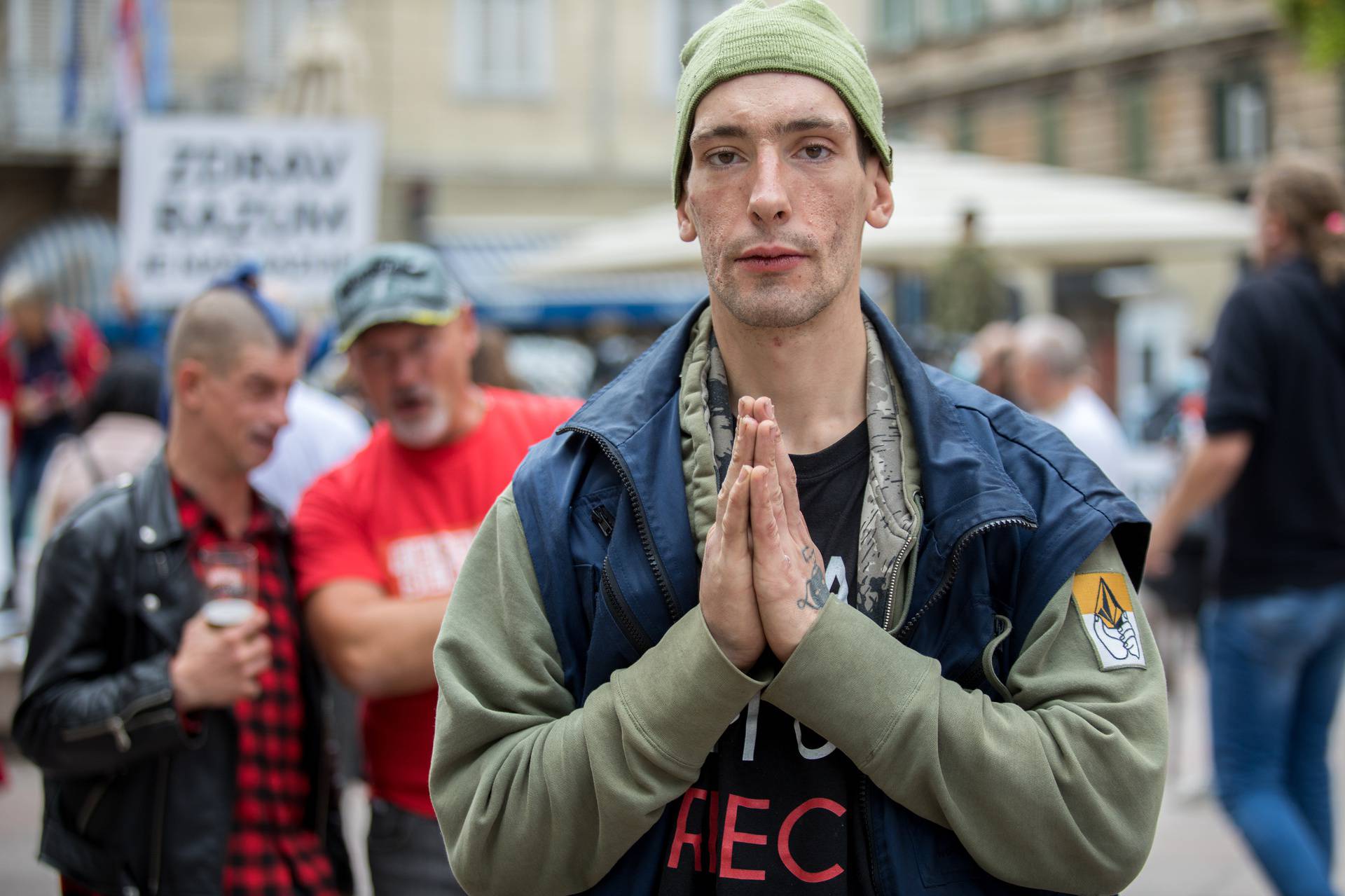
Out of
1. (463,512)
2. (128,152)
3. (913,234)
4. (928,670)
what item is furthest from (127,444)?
(913,234)

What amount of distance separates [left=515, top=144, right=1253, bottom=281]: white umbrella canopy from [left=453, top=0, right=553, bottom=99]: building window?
565 inches

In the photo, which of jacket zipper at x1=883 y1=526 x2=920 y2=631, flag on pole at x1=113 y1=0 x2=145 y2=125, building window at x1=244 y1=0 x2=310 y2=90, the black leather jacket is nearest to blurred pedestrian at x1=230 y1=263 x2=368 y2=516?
the black leather jacket

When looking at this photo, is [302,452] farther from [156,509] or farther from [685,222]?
[685,222]

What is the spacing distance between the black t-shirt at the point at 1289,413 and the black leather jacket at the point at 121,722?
306cm

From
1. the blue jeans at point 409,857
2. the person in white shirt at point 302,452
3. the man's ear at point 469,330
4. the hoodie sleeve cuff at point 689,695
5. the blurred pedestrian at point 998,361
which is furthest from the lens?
the blurred pedestrian at point 998,361

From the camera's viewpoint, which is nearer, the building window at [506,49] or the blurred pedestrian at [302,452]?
the blurred pedestrian at [302,452]

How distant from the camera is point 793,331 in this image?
1966 mm

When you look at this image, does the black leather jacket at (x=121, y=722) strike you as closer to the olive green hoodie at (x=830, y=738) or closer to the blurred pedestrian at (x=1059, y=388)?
the olive green hoodie at (x=830, y=738)

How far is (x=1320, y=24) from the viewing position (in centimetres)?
2002

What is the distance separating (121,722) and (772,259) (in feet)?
5.34

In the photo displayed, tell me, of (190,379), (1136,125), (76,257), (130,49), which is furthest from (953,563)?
(1136,125)

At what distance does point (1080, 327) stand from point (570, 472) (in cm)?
2989

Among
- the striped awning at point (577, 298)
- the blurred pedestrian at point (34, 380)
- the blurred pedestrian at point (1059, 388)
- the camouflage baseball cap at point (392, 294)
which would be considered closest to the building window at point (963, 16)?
the striped awning at point (577, 298)

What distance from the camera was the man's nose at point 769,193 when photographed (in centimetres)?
187
